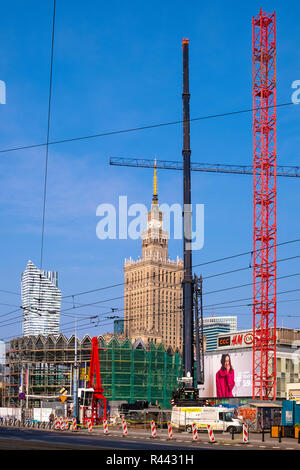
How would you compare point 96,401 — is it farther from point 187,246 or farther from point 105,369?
point 105,369

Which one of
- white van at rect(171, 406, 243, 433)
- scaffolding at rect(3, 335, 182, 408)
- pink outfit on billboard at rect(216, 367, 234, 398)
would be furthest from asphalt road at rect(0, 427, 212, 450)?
scaffolding at rect(3, 335, 182, 408)

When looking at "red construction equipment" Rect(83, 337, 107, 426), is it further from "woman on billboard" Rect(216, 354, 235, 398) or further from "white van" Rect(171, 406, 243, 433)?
"woman on billboard" Rect(216, 354, 235, 398)

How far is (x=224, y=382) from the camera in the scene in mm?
130125

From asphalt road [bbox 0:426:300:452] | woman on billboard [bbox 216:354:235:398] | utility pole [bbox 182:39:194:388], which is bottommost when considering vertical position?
Result: asphalt road [bbox 0:426:300:452]

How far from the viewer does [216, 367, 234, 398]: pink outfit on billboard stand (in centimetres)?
12862

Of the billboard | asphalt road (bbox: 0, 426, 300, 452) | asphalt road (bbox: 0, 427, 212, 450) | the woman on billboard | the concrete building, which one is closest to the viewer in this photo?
asphalt road (bbox: 0, 427, 212, 450)

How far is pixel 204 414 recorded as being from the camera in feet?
199

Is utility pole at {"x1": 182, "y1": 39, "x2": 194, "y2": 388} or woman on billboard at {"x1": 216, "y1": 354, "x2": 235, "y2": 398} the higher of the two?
utility pole at {"x1": 182, "y1": 39, "x2": 194, "y2": 388}

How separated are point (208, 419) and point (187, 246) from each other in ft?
67.6

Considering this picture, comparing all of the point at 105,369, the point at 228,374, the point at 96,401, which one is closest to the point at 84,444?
the point at 96,401

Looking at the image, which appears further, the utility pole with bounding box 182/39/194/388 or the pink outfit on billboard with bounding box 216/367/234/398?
the pink outfit on billboard with bounding box 216/367/234/398

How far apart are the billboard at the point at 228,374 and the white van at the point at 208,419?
2543 inches

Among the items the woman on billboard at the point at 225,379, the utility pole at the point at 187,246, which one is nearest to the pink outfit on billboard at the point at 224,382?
the woman on billboard at the point at 225,379

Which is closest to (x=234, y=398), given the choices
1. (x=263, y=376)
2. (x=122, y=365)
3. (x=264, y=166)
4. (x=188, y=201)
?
(x=263, y=376)
